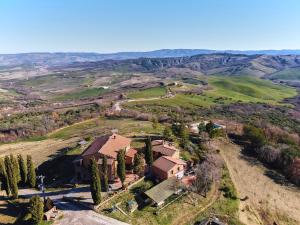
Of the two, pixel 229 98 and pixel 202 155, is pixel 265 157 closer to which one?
pixel 202 155

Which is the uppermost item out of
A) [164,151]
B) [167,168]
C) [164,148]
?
[164,148]

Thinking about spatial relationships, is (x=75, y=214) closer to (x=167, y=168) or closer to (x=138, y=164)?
(x=138, y=164)

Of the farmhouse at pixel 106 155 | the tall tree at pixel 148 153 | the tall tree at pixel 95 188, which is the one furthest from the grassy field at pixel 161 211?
the tall tree at pixel 148 153

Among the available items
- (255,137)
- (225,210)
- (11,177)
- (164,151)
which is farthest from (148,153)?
(255,137)

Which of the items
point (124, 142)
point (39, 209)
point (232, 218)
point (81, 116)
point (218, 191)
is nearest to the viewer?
point (39, 209)

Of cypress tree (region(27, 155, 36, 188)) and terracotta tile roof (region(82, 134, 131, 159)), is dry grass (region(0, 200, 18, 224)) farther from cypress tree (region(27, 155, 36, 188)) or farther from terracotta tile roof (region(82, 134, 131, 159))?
terracotta tile roof (region(82, 134, 131, 159))

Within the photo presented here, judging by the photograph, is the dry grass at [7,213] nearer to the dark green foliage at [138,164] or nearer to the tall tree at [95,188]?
the tall tree at [95,188]

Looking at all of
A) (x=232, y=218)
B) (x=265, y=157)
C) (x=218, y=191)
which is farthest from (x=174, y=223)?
(x=265, y=157)

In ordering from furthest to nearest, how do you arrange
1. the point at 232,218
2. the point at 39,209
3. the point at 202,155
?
the point at 202,155
the point at 232,218
the point at 39,209
